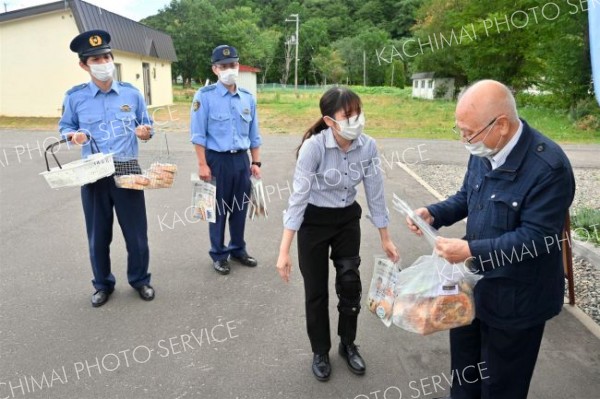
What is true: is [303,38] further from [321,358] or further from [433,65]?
[321,358]

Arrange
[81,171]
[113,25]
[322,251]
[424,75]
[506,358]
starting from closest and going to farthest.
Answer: [506,358] < [322,251] < [81,171] < [113,25] < [424,75]

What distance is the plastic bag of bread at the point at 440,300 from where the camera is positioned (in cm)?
213

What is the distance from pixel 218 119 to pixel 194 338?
81.0 inches

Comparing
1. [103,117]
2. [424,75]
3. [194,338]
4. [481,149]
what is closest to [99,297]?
[194,338]

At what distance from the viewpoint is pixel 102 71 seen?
371 centimetres

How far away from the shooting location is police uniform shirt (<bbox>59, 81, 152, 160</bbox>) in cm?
373

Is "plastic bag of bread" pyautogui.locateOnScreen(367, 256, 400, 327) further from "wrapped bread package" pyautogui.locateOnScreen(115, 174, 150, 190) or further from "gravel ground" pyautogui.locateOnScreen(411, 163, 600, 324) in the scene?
"gravel ground" pyautogui.locateOnScreen(411, 163, 600, 324)

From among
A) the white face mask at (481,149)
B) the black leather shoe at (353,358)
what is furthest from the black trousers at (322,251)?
the white face mask at (481,149)

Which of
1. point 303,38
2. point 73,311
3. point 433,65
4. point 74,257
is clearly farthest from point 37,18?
point 303,38

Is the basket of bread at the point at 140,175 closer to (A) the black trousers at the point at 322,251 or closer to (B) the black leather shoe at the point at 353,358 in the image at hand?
(A) the black trousers at the point at 322,251

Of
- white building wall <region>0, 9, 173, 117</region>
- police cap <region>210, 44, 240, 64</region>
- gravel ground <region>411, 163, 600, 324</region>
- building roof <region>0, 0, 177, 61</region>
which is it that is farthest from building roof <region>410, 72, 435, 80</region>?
police cap <region>210, 44, 240, 64</region>

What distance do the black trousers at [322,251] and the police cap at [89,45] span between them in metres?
2.22

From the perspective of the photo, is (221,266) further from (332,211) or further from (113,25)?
(113,25)

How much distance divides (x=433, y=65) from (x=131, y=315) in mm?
43239
